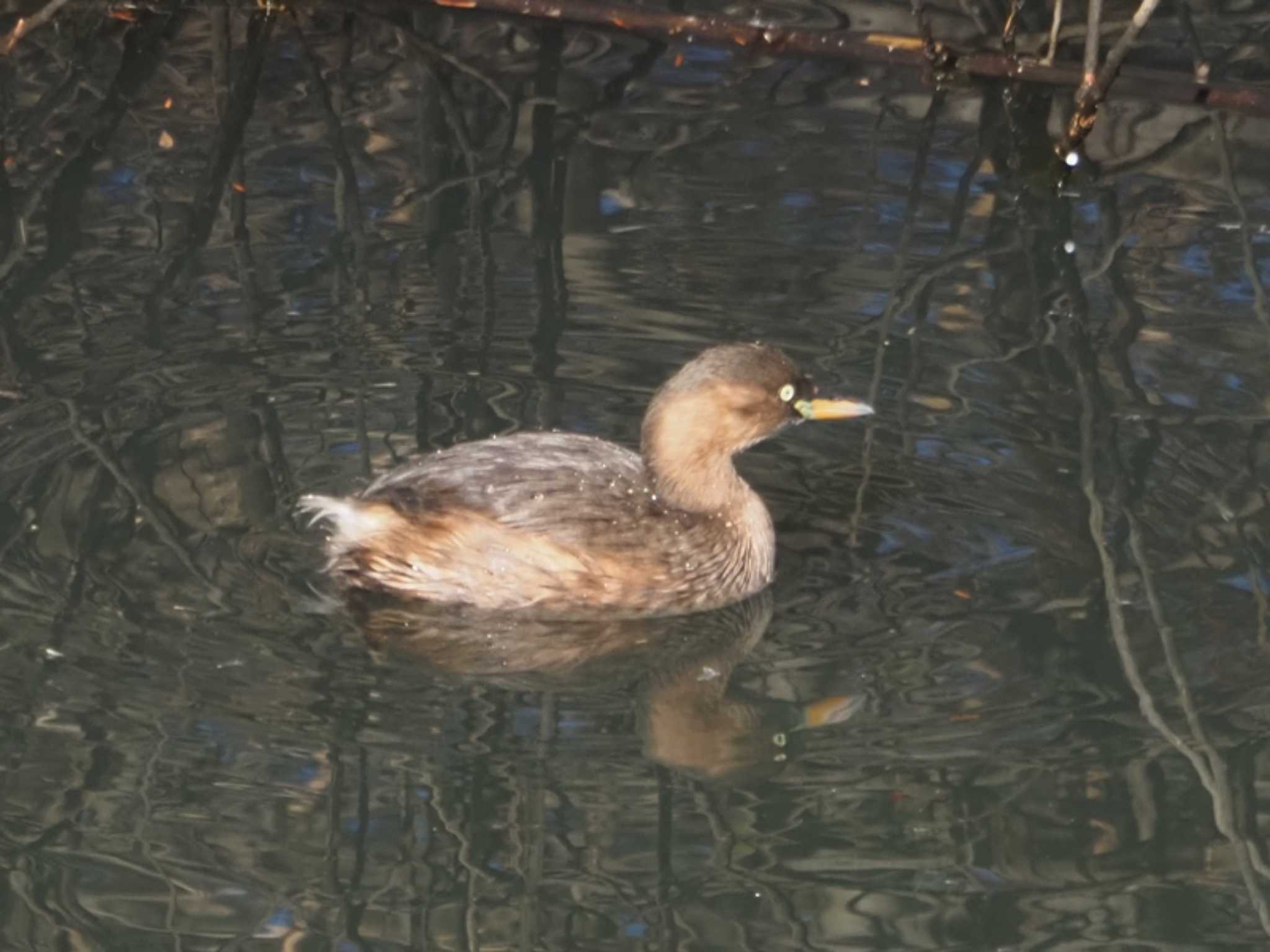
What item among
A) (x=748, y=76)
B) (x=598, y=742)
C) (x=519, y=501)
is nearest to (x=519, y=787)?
(x=598, y=742)

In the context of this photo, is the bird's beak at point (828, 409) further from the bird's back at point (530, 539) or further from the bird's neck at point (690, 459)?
the bird's back at point (530, 539)

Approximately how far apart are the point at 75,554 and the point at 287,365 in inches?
46.1

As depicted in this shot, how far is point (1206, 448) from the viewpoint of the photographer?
19.2 feet

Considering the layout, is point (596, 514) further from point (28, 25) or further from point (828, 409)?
point (28, 25)

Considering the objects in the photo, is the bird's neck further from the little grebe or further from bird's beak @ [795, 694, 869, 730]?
bird's beak @ [795, 694, 869, 730]

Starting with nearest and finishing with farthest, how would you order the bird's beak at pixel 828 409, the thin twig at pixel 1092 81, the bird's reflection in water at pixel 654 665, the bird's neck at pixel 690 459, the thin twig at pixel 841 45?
the bird's reflection in water at pixel 654 665 < the bird's neck at pixel 690 459 < the bird's beak at pixel 828 409 < the thin twig at pixel 1092 81 < the thin twig at pixel 841 45

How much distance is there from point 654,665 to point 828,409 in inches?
34.0

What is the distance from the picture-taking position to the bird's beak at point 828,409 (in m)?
5.50

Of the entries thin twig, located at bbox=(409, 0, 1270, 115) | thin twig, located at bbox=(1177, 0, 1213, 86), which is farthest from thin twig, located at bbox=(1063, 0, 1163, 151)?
thin twig, located at bbox=(409, 0, 1270, 115)

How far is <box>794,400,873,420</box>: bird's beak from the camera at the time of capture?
550 centimetres

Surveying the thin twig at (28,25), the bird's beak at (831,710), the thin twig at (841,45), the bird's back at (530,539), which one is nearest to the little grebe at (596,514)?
the bird's back at (530,539)

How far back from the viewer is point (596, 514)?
17.3ft

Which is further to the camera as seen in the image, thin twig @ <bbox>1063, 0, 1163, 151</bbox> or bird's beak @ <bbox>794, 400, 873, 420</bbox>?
thin twig @ <bbox>1063, 0, 1163, 151</bbox>

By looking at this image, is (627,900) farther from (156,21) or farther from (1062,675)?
(156,21)
